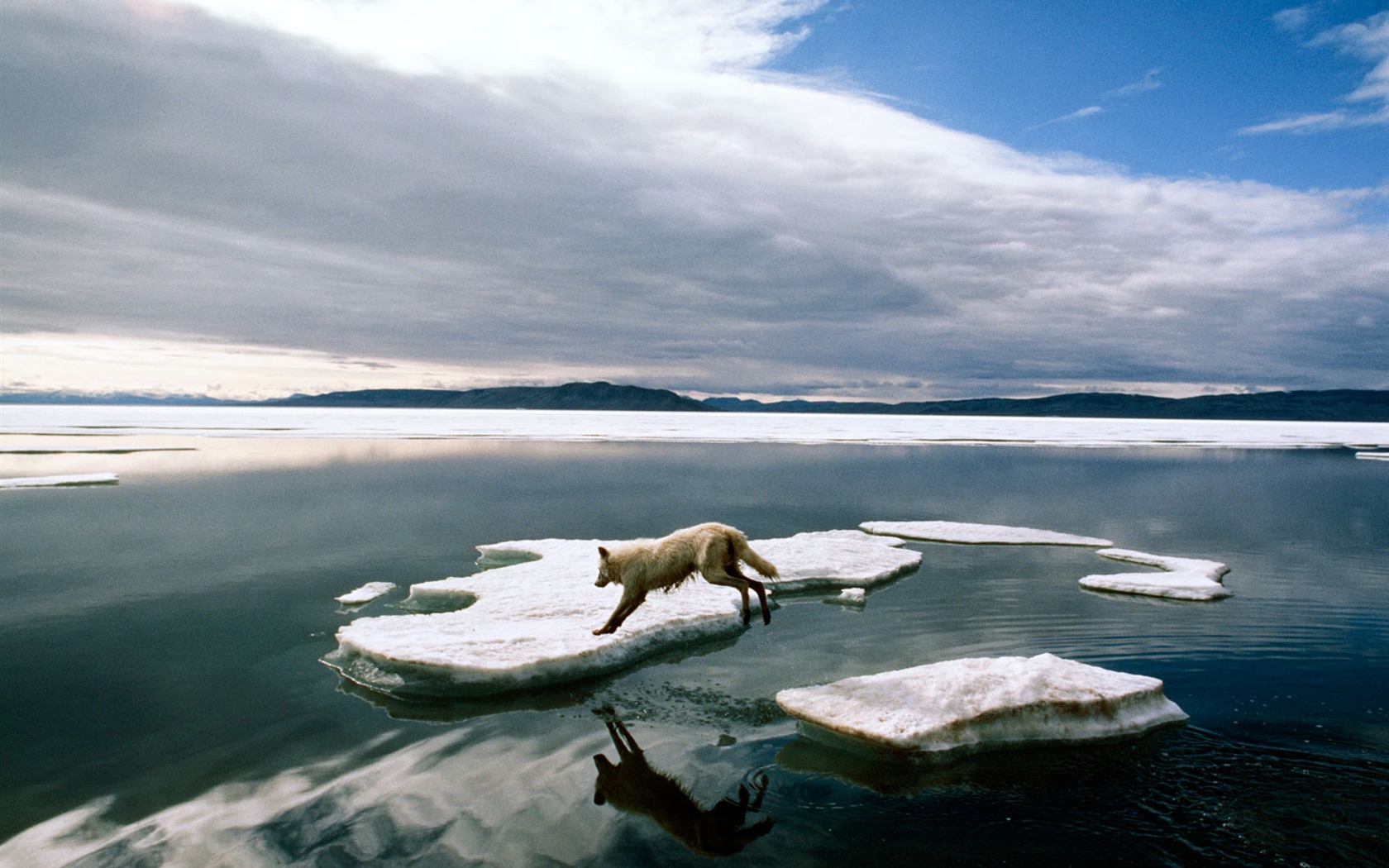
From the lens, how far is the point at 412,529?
817 inches

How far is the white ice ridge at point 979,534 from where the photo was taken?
19.2 m

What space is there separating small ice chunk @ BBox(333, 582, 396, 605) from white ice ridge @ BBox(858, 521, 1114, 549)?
11946mm

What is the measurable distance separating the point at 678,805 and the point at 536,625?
15.1 ft

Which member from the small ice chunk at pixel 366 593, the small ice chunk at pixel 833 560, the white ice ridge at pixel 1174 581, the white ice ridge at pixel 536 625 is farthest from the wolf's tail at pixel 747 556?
the white ice ridge at pixel 1174 581

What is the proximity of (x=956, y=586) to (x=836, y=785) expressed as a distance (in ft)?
28.0

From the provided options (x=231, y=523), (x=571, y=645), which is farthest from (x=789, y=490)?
(x=571, y=645)

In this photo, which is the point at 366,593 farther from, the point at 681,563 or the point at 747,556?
the point at 747,556

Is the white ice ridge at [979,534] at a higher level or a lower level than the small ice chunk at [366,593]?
higher

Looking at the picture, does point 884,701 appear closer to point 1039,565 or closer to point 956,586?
point 956,586

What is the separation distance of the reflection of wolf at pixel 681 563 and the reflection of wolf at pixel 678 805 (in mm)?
2160

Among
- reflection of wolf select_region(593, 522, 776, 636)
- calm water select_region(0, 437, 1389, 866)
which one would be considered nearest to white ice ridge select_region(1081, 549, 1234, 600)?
calm water select_region(0, 437, 1389, 866)

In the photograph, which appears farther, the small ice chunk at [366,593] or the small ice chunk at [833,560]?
the small ice chunk at [833,560]

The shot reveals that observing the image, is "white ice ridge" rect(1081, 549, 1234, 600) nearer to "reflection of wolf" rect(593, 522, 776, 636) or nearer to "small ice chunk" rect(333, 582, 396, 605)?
"reflection of wolf" rect(593, 522, 776, 636)

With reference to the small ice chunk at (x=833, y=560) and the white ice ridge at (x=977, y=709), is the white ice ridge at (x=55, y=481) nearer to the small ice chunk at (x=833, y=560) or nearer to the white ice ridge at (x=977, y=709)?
the small ice chunk at (x=833, y=560)
